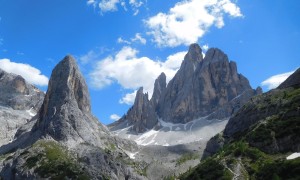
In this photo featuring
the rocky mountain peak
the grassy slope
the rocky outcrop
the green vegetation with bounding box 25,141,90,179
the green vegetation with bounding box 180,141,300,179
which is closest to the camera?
the green vegetation with bounding box 180,141,300,179

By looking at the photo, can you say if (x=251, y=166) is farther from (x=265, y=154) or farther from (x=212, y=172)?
(x=212, y=172)

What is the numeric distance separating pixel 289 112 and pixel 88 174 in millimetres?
84593

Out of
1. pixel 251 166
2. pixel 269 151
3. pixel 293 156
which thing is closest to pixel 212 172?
pixel 251 166

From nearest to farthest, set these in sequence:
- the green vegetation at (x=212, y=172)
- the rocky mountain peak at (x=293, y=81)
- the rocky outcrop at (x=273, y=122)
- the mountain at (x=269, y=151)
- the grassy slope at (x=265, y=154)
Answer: the grassy slope at (x=265, y=154)
the mountain at (x=269, y=151)
the green vegetation at (x=212, y=172)
the rocky outcrop at (x=273, y=122)
the rocky mountain peak at (x=293, y=81)

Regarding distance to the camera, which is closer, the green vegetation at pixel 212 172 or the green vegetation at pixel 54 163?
the green vegetation at pixel 212 172

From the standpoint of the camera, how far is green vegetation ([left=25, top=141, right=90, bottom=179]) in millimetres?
159462

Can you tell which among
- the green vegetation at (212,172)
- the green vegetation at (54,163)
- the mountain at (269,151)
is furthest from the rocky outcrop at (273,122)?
the green vegetation at (54,163)

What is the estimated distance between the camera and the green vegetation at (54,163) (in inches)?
6278

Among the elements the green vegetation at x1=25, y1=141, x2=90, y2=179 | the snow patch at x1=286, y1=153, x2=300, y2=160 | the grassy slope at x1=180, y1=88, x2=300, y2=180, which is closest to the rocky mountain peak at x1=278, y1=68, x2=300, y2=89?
the grassy slope at x1=180, y1=88, x2=300, y2=180

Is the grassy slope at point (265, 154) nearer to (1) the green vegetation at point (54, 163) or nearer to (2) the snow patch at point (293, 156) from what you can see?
(2) the snow patch at point (293, 156)

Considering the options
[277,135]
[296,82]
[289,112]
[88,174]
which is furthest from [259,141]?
[88,174]

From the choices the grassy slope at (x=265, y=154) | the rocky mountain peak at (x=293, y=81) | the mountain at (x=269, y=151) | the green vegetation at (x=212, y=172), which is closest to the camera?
the grassy slope at (x=265, y=154)

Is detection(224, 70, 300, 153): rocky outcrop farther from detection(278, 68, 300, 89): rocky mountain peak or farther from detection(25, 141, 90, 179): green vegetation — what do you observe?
detection(25, 141, 90, 179): green vegetation

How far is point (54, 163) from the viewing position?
167 m
